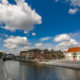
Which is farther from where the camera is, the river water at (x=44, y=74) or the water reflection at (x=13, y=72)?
the water reflection at (x=13, y=72)

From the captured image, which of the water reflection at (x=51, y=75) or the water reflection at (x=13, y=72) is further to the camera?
the water reflection at (x=13, y=72)

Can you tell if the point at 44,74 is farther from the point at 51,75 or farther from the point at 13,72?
the point at 13,72

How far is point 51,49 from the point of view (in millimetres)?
138750

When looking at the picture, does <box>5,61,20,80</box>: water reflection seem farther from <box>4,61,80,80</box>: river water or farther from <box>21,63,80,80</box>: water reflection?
<box>21,63,80,80</box>: water reflection

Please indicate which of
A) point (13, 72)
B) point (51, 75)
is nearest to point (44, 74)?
point (51, 75)

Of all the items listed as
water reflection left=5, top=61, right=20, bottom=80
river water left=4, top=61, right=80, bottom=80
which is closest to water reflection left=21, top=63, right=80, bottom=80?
river water left=4, top=61, right=80, bottom=80

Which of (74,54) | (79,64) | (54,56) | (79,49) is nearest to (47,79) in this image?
Answer: (79,64)

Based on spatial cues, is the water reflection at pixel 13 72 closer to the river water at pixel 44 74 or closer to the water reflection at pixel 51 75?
the river water at pixel 44 74

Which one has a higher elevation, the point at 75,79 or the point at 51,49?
the point at 51,49

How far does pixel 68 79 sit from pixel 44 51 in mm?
115305

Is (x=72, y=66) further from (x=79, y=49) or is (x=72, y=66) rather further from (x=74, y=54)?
(x=79, y=49)

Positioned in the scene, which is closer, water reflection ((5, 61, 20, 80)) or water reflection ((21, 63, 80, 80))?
water reflection ((21, 63, 80, 80))

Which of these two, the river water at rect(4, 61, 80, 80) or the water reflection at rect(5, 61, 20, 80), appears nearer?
the river water at rect(4, 61, 80, 80)

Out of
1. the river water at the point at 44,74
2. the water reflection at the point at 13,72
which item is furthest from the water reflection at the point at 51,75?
the water reflection at the point at 13,72
